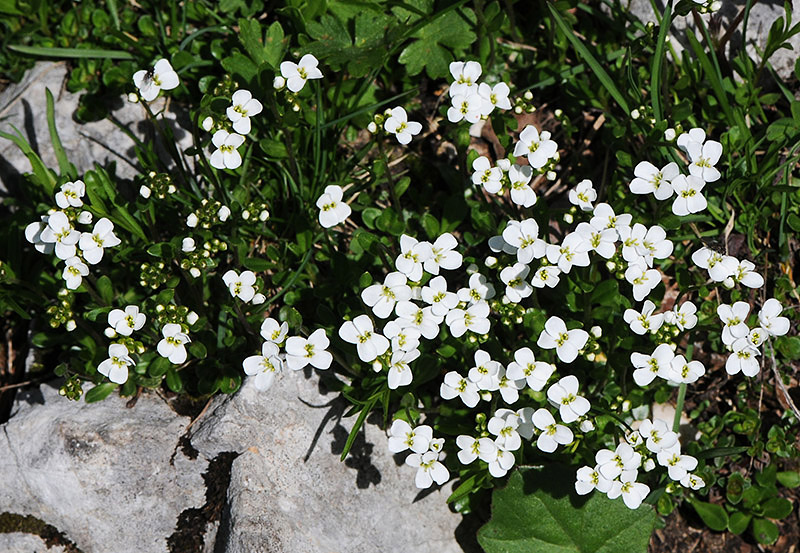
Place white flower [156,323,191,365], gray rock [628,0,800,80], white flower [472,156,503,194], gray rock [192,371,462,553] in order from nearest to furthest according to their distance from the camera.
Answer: white flower [156,323,191,365] < white flower [472,156,503,194] < gray rock [192,371,462,553] < gray rock [628,0,800,80]

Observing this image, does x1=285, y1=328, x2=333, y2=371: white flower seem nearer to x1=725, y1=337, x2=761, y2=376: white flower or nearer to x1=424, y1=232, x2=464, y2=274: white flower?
x1=424, y1=232, x2=464, y2=274: white flower

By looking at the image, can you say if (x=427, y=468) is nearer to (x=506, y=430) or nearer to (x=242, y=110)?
(x=506, y=430)

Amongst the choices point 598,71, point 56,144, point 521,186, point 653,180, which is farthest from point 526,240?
point 56,144

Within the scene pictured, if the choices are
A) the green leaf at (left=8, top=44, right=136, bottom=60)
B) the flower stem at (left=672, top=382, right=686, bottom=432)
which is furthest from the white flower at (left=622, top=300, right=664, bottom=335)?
the green leaf at (left=8, top=44, right=136, bottom=60)

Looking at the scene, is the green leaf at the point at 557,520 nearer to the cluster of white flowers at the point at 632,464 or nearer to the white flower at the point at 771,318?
the cluster of white flowers at the point at 632,464

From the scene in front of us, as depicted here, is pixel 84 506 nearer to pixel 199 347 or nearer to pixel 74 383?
pixel 74 383

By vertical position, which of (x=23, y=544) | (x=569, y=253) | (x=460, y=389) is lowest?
(x=23, y=544)

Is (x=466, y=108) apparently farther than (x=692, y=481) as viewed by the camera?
Yes
